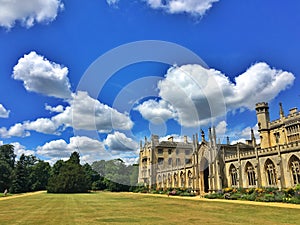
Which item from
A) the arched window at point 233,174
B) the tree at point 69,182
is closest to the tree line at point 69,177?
the tree at point 69,182

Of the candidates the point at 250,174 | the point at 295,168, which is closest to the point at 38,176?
the point at 250,174

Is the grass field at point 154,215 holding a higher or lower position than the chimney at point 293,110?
lower

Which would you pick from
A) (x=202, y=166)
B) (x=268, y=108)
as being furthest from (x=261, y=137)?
(x=202, y=166)

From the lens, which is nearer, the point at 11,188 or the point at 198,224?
the point at 198,224

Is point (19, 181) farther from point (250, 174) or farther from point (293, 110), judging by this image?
point (293, 110)

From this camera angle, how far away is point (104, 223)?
13.0 m

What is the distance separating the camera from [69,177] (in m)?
60.0

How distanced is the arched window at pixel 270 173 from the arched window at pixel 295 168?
8.90 feet

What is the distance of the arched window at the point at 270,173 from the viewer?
3247 cm

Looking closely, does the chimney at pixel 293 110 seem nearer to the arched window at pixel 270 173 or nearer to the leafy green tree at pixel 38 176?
the arched window at pixel 270 173

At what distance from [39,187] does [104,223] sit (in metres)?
78.1

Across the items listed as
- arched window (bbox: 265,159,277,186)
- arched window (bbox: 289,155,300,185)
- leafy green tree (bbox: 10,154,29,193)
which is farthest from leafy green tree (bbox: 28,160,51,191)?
arched window (bbox: 289,155,300,185)

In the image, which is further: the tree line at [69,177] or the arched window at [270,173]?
the tree line at [69,177]

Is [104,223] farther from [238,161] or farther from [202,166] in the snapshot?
[202,166]
